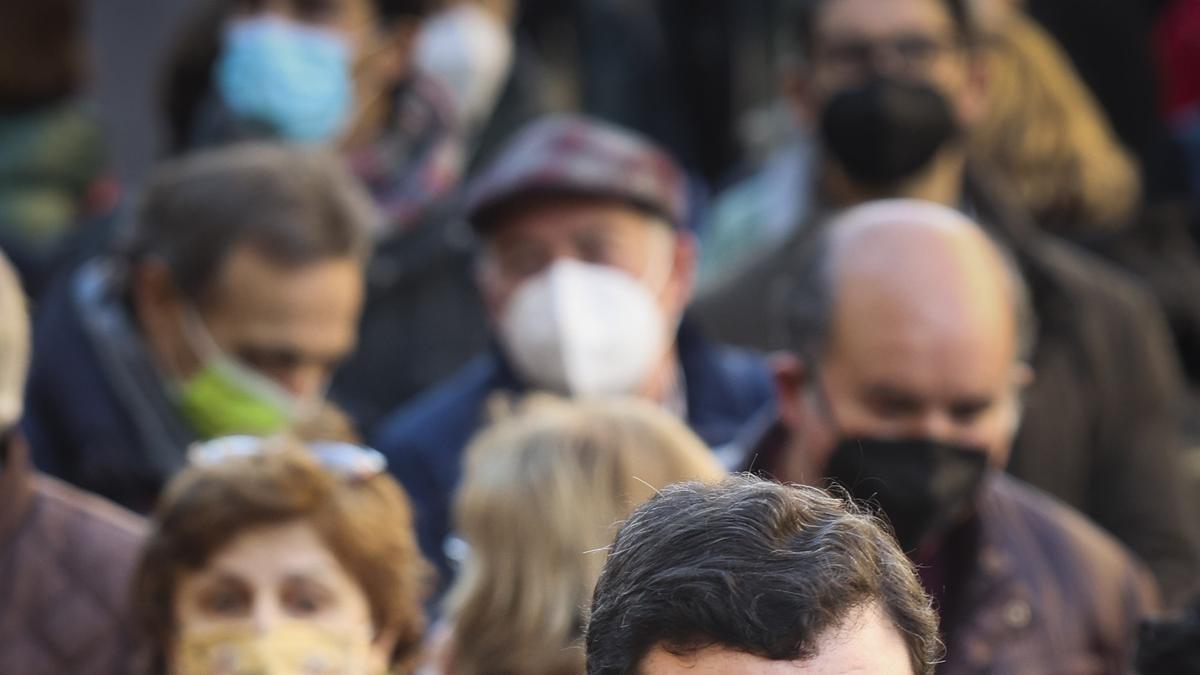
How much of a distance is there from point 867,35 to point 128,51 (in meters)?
4.51

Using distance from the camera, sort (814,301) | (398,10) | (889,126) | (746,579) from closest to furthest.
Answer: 1. (746,579)
2. (814,301)
3. (889,126)
4. (398,10)

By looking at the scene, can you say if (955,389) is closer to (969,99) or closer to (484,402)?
(484,402)

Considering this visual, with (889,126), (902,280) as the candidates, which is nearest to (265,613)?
(902,280)

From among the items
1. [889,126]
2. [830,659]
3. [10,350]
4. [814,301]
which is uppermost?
[830,659]

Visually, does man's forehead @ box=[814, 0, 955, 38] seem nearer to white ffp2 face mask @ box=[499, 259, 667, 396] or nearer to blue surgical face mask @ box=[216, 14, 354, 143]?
white ffp2 face mask @ box=[499, 259, 667, 396]

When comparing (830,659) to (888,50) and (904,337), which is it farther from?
(888,50)

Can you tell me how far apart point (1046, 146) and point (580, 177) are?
2.09m

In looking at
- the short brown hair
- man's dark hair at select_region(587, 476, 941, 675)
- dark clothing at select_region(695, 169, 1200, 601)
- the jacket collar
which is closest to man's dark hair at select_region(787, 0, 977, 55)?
dark clothing at select_region(695, 169, 1200, 601)

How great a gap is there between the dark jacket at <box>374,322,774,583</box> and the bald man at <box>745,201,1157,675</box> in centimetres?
71

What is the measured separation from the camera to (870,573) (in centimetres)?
→ 229

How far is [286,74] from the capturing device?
736 centimetres

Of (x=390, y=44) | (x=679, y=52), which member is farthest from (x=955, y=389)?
(x=679, y=52)

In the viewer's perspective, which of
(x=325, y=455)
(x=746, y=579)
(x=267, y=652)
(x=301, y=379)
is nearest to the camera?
(x=746, y=579)

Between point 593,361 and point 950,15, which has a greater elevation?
point 950,15
